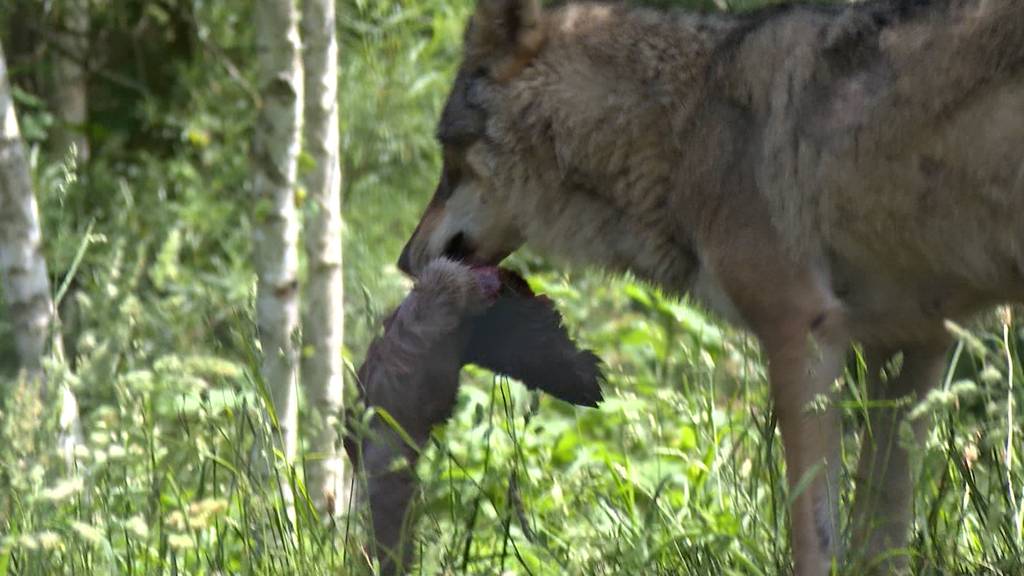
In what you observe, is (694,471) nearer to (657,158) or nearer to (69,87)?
(657,158)

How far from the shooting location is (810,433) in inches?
123

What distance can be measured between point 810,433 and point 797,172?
1.92ft

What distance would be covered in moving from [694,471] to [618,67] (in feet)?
3.82

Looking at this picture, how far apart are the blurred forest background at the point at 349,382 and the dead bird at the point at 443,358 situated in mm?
92

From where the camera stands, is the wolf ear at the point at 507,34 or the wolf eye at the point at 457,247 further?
the wolf eye at the point at 457,247

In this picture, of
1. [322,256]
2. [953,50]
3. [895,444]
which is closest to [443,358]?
[895,444]

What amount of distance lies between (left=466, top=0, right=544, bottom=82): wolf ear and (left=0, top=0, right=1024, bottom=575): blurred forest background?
2.27ft

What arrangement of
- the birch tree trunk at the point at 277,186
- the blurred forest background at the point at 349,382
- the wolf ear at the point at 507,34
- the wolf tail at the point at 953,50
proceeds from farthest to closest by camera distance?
1. the birch tree trunk at the point at 277,186
2. the wolf ear at the point at 507,34
3. the blurred forest background at the point at 349,382
4. the wolf tail at the point at 953,50

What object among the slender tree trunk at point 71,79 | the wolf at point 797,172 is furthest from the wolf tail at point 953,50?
the slender tree trunk at point 71,79

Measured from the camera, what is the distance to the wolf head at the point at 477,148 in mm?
3846

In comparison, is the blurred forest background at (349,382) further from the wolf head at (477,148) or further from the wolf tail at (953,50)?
the wolf tail at (953,50)

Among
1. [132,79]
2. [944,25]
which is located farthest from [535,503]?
[132,79]

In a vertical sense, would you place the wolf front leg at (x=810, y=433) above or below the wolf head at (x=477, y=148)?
below

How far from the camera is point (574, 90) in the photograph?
3746 mm
